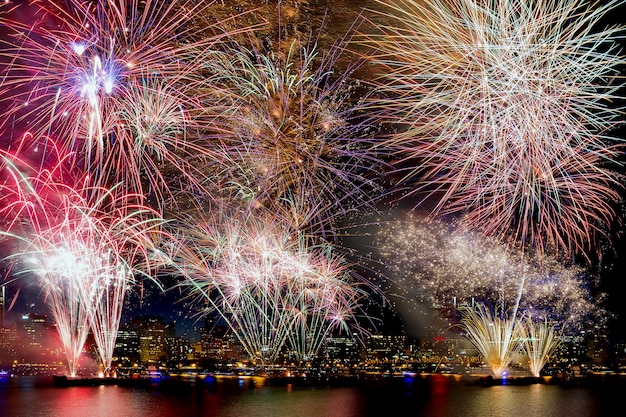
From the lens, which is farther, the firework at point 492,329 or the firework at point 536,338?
the firework at point 536,338

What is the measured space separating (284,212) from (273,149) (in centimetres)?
369

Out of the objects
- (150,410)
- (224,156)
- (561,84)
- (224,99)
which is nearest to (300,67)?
(224,99)

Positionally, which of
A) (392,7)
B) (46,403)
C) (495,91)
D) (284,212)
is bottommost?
(46,403)

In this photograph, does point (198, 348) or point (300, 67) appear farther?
point (198, 348)

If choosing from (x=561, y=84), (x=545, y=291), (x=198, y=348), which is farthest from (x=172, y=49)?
(x=198, y=348)

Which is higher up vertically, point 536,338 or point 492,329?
point 492,329

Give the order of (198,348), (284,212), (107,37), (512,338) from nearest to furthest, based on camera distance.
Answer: (107,37) < (284,212) < (512,338) < (198,348)

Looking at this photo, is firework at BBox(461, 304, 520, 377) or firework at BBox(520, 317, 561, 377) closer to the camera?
firework at BBox(461, 304, 520, 377)

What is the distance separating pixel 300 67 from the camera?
16.2 metres

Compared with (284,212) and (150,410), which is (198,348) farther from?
(284,212)

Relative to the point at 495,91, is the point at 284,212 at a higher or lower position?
lower

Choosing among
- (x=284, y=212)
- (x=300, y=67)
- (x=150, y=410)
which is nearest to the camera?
(x=300, y=67)

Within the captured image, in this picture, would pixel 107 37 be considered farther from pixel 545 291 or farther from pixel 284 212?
pixel 545 291

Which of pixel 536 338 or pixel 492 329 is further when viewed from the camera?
pixel 536 338
